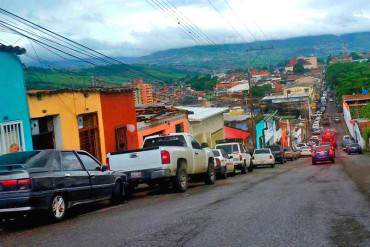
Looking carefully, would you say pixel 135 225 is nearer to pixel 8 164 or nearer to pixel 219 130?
pixel 8 164

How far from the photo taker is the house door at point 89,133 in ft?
83.0

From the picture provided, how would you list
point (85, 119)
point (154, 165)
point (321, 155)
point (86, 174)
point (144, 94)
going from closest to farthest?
1. point (86, 174)
2. point (154, 165)
3. point (85, 119)
4. point (321, 155)
5. point (144, 94)

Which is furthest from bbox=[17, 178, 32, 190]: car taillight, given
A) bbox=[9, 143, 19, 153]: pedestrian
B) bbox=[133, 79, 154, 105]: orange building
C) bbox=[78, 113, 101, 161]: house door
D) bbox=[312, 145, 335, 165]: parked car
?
bbox=[133, 79, 154, 105]: orange building

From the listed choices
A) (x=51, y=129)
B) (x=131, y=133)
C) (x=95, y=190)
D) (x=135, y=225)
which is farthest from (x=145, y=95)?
(x=135, y=225)

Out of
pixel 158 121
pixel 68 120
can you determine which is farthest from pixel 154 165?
pixel 158 121

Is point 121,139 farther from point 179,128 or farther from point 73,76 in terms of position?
point 179,128

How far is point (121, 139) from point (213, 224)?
18782mm

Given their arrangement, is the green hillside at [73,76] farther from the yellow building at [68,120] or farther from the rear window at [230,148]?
the rear window at [230,148]

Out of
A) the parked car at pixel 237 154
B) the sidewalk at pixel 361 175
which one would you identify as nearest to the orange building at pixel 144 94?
the parked car at pixel 237 154

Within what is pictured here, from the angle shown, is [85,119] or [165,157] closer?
[165,157]

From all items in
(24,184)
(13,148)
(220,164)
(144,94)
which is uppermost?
(144,94)

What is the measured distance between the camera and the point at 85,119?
1015 inches

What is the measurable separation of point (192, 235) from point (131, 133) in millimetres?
20650

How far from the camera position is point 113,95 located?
28266mm
